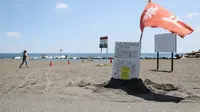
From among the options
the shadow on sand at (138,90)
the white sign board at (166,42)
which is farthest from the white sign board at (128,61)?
the white sign board at (166,42)

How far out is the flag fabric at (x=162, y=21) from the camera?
911 centimetres

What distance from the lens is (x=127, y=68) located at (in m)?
10.7

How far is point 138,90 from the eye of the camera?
32.3 feet

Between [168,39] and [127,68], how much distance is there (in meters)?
10.4

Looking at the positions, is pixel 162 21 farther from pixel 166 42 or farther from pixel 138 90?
pixel 166 42

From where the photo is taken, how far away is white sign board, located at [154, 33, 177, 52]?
19609 millimetres

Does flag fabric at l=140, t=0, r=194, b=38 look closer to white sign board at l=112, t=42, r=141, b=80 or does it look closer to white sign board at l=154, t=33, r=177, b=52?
white sign board at l=112, t=42, r=141, b=80

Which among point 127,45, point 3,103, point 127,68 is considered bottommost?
point 3,103

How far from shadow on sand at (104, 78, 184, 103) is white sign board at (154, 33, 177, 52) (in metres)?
10.2

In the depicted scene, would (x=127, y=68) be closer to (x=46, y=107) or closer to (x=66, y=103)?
(x=66, y=103)

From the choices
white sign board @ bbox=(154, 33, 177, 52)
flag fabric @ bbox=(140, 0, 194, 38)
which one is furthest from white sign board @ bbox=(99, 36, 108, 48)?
flag fabric @ bbox=(140, 0, 194, 38)

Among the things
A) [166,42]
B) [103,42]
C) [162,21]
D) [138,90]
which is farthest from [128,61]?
[103,42]

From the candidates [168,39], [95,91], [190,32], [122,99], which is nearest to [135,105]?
[122,99]

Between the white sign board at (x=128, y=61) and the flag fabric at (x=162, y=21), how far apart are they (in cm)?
90
